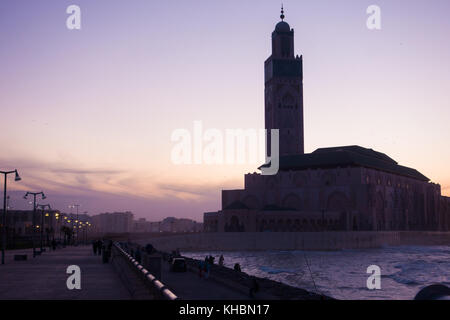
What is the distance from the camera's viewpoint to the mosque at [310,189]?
13625cm

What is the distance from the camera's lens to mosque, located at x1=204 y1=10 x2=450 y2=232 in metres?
136

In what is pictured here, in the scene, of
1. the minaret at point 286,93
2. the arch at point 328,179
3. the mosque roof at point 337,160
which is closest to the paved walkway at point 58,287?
the arch at point 328,179

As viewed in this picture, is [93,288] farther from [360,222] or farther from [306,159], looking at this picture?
[306,159]

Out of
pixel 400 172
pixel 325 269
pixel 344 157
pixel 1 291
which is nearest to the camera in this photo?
pixel 1 291

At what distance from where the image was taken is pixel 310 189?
147625 mm

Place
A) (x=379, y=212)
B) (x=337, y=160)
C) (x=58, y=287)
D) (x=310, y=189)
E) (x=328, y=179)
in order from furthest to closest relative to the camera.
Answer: (x=337, y=160)
(x=310, y=189)
(x=328, y=179)
(x=379, y=212)
(x=58, y=287)

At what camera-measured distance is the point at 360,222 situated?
5477 inches

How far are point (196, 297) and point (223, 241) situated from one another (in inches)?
3659

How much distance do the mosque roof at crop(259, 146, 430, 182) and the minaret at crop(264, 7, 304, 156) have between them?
371 inches

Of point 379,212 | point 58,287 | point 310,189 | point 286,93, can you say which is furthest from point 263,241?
point 58,287

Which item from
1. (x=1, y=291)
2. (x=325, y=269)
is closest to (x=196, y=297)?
(x=1, y=291)

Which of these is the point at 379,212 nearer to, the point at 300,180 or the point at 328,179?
the point at 328,179

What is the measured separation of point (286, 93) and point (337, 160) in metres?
33.0

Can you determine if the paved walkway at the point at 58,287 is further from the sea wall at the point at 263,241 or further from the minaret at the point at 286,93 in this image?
the minaret at the point at 286,93
